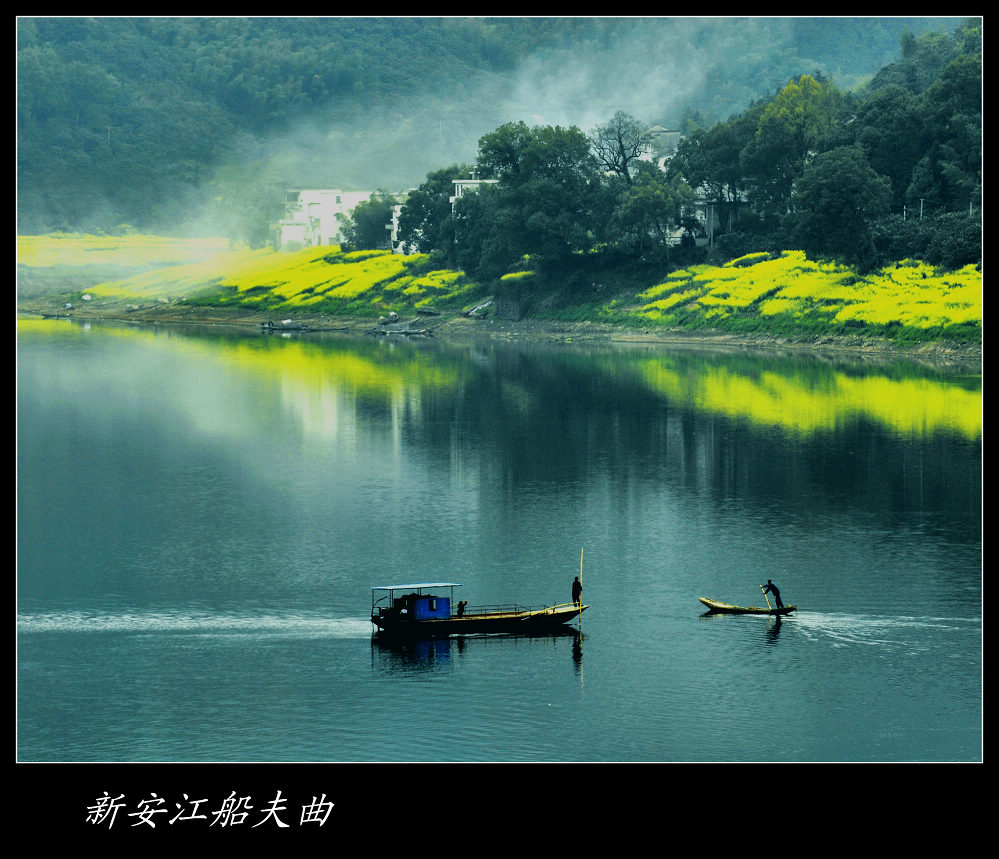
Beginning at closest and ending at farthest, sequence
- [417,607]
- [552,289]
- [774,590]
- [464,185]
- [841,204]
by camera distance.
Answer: [417,607]
[774,590]
[841,204]
[552,289]
[464,185]

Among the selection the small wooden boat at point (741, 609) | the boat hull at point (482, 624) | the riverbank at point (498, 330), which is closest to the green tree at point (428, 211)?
the riverbank at point (498, 330)

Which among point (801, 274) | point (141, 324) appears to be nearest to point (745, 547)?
point (801, 274)

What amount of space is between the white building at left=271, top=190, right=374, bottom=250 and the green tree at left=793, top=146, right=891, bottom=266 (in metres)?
88.0

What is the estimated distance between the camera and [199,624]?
33875mm

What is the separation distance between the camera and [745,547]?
4100 centimetres

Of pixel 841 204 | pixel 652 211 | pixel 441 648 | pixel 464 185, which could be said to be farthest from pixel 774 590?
pixel 464 185

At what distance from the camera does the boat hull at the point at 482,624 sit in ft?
106

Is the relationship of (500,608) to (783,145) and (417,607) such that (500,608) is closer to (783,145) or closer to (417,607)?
(417,607)

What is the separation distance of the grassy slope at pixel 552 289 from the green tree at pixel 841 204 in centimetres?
267

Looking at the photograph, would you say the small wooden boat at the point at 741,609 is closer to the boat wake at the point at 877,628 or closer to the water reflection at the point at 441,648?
the boat wake at the point at 877,628

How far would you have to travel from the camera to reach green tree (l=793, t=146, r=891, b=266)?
96562 mm

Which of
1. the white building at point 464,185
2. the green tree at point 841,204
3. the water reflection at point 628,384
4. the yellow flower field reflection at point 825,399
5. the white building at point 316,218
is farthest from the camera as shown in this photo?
the white building at point 316,218

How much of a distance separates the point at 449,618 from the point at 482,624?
2.41 feet
